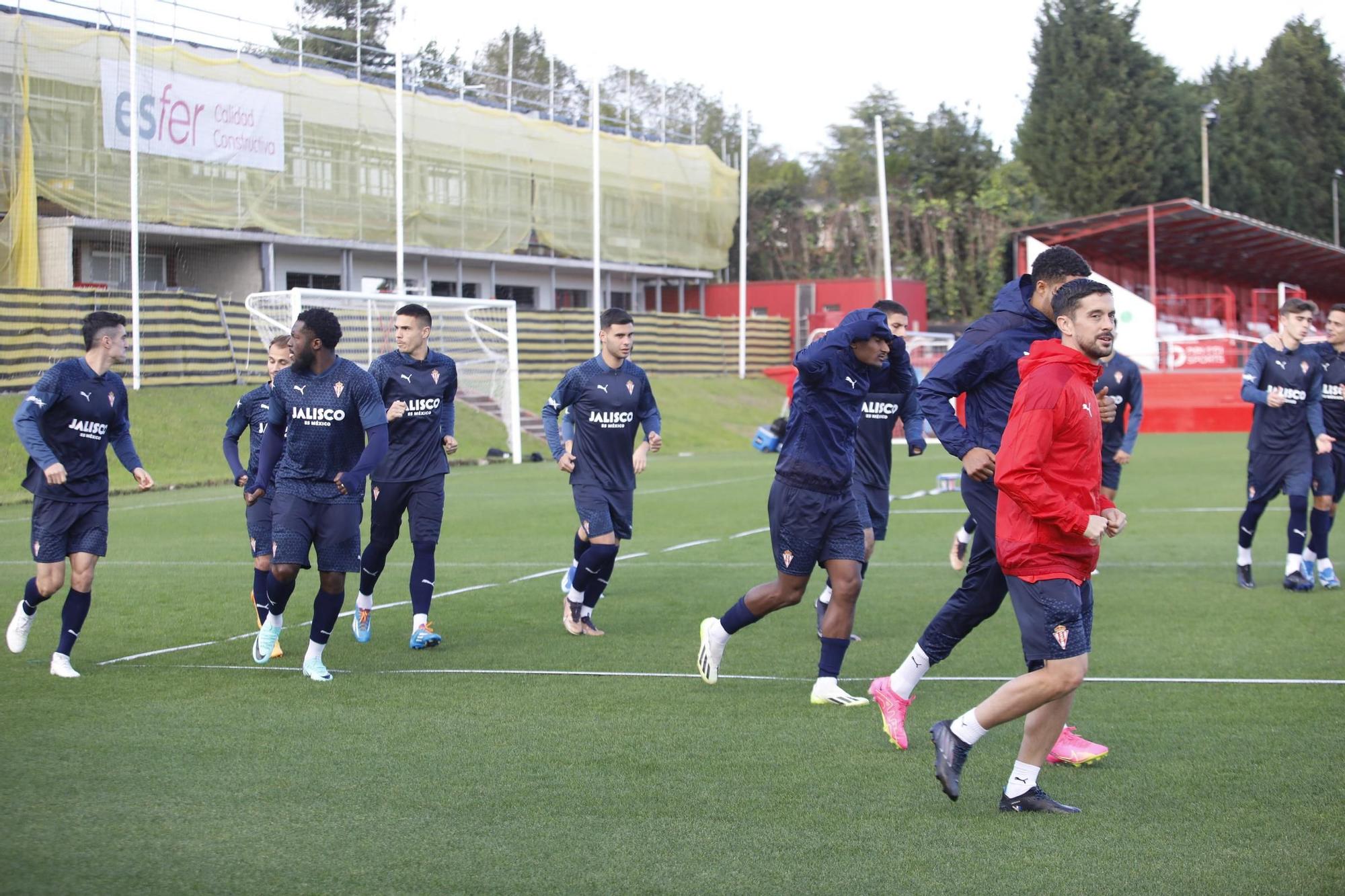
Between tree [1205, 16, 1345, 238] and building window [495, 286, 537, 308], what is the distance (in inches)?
1842

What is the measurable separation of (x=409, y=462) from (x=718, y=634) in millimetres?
2975

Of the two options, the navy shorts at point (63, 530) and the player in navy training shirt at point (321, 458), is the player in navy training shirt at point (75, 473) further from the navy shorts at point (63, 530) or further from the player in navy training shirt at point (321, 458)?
the player in navy training shirt at point (321, 458)

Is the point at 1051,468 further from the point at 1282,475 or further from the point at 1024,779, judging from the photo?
the point at 1282,475

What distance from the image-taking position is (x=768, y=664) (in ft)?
27.6

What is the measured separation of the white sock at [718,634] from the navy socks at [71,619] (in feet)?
12.3

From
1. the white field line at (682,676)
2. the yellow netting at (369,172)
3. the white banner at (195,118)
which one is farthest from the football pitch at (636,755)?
the white banner at (195,118)

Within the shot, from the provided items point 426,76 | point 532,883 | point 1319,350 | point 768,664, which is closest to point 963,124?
point 426,76

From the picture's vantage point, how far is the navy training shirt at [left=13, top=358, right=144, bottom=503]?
8.00 metres

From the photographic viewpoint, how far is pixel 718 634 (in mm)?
7586

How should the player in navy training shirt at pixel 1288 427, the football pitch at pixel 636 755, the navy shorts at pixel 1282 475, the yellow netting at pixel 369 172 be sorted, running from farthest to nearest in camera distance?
the yellow netting at pixel 369 172 < the navy shorts at pixel 1282 475 < the player in navy training shirt at pixel 1288 427 < the football pitch at pixel 636 755

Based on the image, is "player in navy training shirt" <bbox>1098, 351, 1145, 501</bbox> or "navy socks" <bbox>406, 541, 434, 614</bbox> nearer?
"navy socks" <bbox>406, 541, 434, 614</bbox>

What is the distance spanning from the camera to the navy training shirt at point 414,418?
31.1 feet

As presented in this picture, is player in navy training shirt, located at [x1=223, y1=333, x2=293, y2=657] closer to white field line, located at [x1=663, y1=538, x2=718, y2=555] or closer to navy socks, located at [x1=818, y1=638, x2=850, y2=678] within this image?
navy socks, located at [x1=818, y1=638, x2=850, y2=678]

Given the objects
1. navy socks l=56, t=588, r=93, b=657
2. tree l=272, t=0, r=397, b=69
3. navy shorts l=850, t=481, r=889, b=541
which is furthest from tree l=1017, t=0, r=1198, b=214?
navy socks l=56, t=588, r=93, b=657
